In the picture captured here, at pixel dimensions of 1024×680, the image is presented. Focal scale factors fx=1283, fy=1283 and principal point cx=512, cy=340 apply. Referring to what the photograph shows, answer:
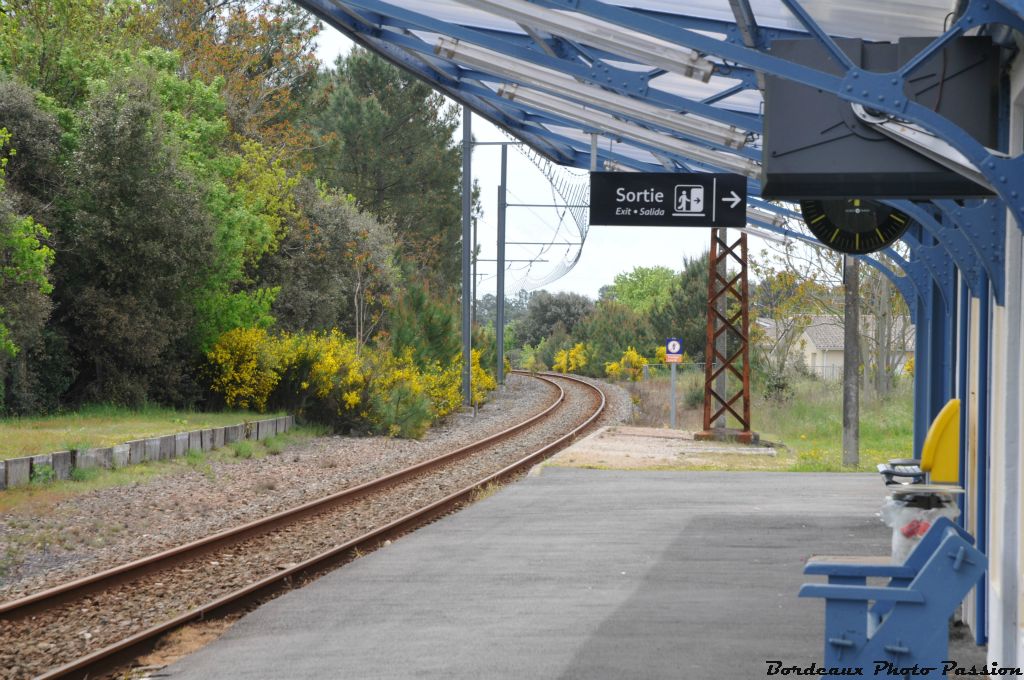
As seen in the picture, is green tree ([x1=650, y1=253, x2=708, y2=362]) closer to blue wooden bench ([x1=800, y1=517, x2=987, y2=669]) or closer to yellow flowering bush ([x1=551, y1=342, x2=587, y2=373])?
yellow flowering bush ([x1=551, y1=342, x2=587, y2=373])

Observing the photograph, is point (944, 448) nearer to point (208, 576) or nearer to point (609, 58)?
point (609, 58)

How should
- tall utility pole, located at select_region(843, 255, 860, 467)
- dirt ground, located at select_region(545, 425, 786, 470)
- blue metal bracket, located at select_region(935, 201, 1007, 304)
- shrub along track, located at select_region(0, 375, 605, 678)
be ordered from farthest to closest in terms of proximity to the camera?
dirt ground, located at select_region(545, 425, 786, 470) < tall utility pole, located at select_region(843, 255, 860, 467) < shrub along track, located at select_region(0, 375, 605, 678) < blue metal bracket, located at select_region(935, 201, 1007, 304)

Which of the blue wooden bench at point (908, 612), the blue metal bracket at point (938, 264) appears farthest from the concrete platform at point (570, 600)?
the blue metal bracket at point (938, 264)

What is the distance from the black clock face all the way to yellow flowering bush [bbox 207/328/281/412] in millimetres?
18060

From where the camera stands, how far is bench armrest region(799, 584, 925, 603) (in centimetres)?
509

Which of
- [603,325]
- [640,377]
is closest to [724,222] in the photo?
[640,377]

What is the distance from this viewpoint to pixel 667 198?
1346 centimetres

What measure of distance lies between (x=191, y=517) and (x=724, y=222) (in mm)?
6908

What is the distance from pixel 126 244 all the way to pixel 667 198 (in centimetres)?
1364

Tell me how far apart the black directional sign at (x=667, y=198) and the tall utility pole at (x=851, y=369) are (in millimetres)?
8017

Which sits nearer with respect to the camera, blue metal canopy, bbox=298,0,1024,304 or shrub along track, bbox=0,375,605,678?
blue metal canopy, bbox=298,0,1024,304

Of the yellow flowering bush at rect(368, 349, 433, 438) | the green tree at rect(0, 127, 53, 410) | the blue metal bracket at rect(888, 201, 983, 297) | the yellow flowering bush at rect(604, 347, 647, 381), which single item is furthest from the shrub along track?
the yellow flowering bush at rect(604, 347, 647, 381)

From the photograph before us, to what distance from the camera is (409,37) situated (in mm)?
11992

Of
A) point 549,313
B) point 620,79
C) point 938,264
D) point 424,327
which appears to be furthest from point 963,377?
point 549,313
